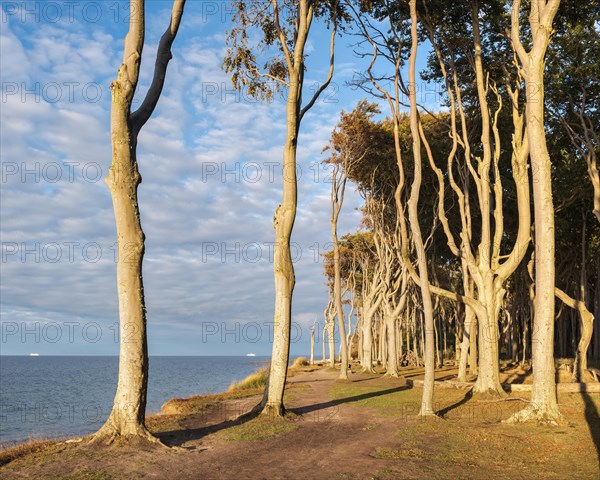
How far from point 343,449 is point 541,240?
7.74 m

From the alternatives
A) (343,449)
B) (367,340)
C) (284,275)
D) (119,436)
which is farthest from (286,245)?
(367,340)

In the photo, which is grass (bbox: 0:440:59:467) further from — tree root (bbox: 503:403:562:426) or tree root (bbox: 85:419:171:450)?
tree root (bbox: 503:403:562:426)

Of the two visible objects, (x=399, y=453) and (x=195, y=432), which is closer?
(x=399, y=453)

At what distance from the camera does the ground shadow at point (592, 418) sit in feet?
38.7

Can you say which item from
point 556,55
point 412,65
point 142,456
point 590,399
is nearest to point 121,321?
point 142,456

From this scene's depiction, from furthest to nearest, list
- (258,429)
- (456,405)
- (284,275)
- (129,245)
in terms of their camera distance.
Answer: (456,405) → (284,275) → (258,429) → (129,245)

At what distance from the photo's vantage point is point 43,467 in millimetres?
9328

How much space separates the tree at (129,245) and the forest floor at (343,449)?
694 mm

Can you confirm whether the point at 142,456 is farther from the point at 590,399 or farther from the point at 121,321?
the point at 590,399

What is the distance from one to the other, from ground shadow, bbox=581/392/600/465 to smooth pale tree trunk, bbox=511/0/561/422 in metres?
0.90

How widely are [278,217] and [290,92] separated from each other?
13.0 ft

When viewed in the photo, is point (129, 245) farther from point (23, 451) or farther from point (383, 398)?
point (383, 398)

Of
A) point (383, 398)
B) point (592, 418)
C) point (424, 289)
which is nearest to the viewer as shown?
point (592, 418)

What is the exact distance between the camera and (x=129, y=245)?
38.3 ft
